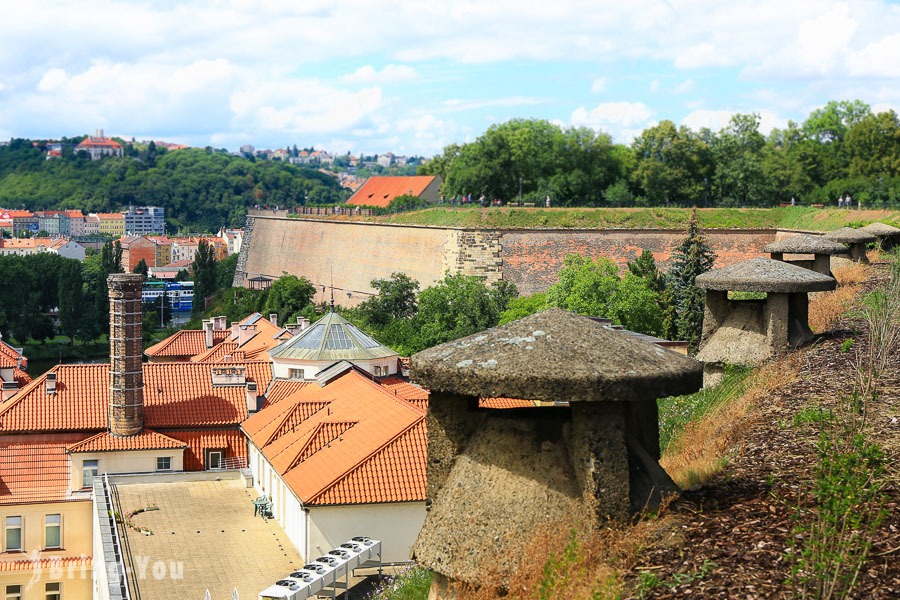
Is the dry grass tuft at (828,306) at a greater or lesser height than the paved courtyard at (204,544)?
greater

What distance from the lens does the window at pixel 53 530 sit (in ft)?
93.0

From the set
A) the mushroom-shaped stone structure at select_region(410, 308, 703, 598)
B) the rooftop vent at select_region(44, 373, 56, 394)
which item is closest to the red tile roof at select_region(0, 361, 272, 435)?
the rooftop vent at select_region(44, 373, 56, 394)

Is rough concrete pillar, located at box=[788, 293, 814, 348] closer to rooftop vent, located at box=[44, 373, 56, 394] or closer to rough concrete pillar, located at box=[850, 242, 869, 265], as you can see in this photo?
rough concrete pillar, located at box=[850, 242, 869, 265]

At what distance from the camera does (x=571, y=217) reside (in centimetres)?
5331

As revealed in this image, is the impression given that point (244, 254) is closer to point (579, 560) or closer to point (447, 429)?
point (447, 429)

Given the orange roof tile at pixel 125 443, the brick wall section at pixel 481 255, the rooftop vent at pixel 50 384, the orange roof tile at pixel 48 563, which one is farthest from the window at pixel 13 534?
the brick wall section at pixel 481 255

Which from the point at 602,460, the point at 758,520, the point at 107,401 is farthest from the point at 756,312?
Result: the point at 107,401

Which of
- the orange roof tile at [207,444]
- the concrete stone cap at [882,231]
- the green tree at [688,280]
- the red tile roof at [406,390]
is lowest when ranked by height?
the orange roof tile at [207,444]

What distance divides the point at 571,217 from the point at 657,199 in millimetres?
7980

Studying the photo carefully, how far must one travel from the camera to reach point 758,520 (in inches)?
232

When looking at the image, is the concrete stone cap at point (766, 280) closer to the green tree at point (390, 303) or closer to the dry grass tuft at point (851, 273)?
the dry grass tuft at point (851, 273)

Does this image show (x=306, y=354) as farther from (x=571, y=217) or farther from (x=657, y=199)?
(x=657, y=199)

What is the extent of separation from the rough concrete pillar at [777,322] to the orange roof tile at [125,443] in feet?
74.8

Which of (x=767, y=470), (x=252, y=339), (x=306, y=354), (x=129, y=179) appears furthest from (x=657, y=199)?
(x=129, y=179)
